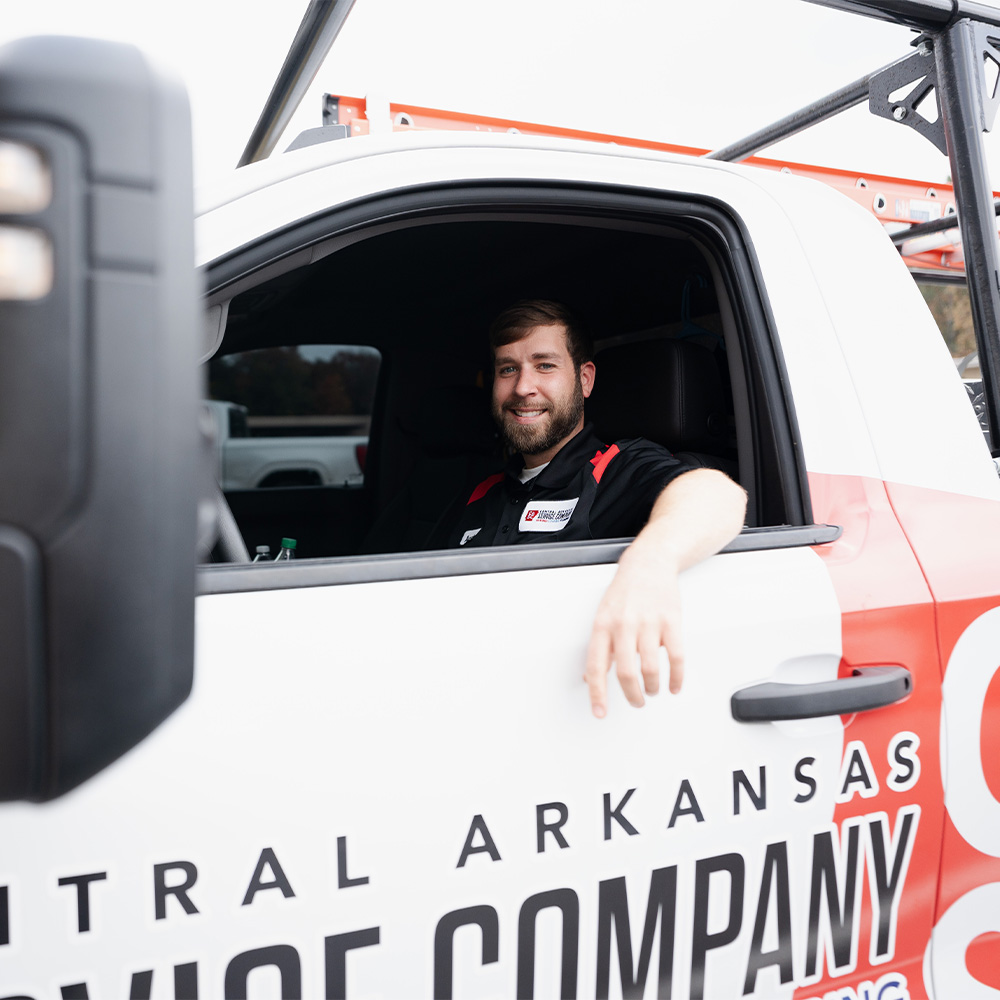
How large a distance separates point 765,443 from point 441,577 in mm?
609

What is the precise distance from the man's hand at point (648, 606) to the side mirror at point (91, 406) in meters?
0.52

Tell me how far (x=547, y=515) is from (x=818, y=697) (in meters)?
0.78

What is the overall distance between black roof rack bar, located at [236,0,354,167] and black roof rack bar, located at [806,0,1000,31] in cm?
104

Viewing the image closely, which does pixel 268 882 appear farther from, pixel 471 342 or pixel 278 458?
pixel 278 458

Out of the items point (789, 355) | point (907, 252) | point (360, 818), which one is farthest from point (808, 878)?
point (907, 252)

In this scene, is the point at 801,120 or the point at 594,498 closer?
the point at 594,498

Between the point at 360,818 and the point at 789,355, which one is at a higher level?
the point at 789,355

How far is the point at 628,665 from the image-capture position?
918 mm

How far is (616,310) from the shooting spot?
237 centimetres

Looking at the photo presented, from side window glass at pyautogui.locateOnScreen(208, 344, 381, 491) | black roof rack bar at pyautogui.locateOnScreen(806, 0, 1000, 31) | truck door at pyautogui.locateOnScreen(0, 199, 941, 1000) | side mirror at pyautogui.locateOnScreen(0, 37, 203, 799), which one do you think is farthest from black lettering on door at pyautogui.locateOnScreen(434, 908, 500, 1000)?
side window glass at pyautogui.locateOnScreen(208, 344, 381, 491)

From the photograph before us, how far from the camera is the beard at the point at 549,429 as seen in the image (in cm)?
197

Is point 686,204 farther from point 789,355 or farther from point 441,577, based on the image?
point 441,577

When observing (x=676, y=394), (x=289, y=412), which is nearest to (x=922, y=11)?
(x=676, y=394)

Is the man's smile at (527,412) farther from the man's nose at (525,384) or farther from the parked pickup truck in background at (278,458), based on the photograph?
the parked pickup truck in background at (278,458)
